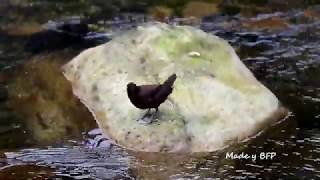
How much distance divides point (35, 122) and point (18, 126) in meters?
0.17

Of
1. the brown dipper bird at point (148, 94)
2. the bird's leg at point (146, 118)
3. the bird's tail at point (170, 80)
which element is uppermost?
the bird's tail at point (170, 80)

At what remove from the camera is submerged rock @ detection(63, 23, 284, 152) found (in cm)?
586

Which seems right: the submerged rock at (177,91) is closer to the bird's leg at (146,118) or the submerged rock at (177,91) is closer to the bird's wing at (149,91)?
the bird's leg at (146,118)

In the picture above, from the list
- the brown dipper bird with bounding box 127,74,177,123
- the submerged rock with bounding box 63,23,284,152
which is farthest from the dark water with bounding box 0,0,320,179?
the brown dipper bird with bounding box 127,74,177,123

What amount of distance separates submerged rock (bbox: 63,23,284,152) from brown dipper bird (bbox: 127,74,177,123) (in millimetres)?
161

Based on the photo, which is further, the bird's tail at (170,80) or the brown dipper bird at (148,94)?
the bird's tail at (170,80)

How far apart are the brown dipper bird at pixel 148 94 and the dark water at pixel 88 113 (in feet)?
1.34

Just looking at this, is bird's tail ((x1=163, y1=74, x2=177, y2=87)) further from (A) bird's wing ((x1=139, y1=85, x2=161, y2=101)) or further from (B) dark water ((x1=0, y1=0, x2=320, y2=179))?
(B) dark water ((x1=0, y1=0, x2=320, y2=179))

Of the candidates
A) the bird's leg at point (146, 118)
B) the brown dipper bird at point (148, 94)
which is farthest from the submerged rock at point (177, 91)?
the brown dipper bird at point (148, 94)

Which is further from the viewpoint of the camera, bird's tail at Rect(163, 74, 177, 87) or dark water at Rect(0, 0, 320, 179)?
bird's tail at Rect(163, 74, 177, 87)

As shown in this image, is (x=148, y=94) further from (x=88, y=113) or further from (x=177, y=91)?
(x=88, y=113)

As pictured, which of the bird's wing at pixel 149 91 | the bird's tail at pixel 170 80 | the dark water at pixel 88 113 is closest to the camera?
the dark water at pixel 88 113

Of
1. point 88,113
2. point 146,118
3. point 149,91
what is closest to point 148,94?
point 149,91

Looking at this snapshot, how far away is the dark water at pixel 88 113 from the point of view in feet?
18.1
